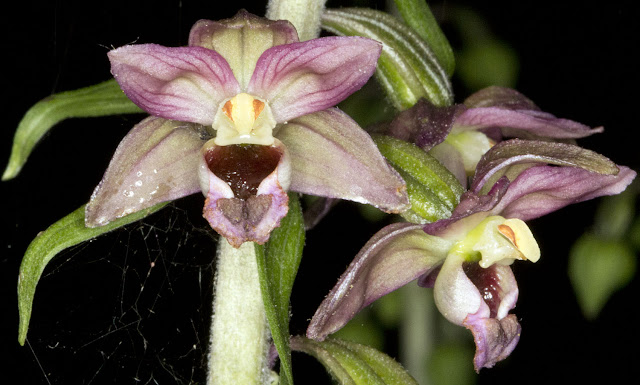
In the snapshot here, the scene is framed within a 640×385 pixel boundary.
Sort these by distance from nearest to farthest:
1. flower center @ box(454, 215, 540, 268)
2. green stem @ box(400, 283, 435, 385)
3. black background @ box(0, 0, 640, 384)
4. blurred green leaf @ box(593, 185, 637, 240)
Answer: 1. flower center @ box(454, 215, 540, 268)
2. blurred green leaf @ box(593, 185, 637, 240)
3. black background @ box(0, 0, 640, 384)
4. green stem @ box(400, 283, 435, 385)

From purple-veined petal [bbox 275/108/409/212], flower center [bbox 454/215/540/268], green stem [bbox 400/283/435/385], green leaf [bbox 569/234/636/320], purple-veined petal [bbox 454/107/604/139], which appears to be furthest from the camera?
green stem [bbox 400/283/435/385]

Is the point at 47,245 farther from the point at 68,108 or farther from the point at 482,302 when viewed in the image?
the point at 482,302

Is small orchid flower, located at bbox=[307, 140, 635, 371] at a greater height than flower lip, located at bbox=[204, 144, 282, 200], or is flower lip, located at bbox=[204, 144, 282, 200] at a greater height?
flower lip, located at bbox=[204, 144, 282, 200]

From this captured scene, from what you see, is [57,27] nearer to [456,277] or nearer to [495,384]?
[456,277]

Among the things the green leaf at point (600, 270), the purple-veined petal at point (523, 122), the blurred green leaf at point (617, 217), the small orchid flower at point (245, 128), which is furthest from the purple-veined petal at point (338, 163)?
the blurred green leaf at point (617, 217)

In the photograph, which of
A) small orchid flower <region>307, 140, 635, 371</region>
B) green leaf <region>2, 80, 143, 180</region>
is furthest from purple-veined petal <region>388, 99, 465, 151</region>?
green leaf <region>2, 80, 143, 180</region>

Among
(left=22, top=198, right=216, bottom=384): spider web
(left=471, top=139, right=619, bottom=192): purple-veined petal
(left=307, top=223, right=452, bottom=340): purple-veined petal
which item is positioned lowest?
(left=22, top=198, right=216, bottom=384): spider web

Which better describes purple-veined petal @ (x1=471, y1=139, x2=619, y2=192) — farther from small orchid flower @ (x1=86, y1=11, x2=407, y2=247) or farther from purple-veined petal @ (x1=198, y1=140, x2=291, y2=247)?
purple-veined petal @ (x1=198, y1=140, x2=291, y2=247)

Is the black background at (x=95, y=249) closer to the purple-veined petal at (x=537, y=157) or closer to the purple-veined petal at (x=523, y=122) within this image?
the purple-veined petal at (x=523, y=122)
